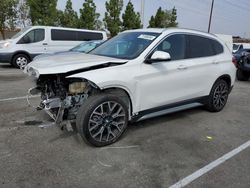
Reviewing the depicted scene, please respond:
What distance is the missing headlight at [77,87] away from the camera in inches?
143

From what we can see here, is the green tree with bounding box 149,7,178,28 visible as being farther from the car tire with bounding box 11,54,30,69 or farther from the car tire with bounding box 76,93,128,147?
the car tire with bounding box 76,93,128,147

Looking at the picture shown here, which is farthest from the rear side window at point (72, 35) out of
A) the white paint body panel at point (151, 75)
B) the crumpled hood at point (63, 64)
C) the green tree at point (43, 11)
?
the crumpled hood at point (63, 64)

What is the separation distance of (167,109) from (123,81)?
1.22 meters

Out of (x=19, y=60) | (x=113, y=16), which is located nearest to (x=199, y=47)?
(x=19, y=60)

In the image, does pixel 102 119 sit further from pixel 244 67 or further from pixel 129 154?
pixel 244 67

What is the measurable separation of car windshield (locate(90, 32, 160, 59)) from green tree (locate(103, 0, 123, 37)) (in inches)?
782

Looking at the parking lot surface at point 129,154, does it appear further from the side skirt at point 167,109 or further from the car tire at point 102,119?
the side skirt at point 167,109

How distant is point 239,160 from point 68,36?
11173 mm

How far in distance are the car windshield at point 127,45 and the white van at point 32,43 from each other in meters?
7.82

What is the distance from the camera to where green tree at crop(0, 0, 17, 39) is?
2095 cm

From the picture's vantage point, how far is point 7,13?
21.5 metres

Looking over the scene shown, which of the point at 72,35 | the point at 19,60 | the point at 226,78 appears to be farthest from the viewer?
the point at 72,35

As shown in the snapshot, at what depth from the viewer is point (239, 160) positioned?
11.5 feet

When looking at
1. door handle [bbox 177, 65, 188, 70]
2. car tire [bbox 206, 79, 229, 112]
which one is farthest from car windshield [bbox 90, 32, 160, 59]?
car tire [bbox 206, 79, 229, 112]
